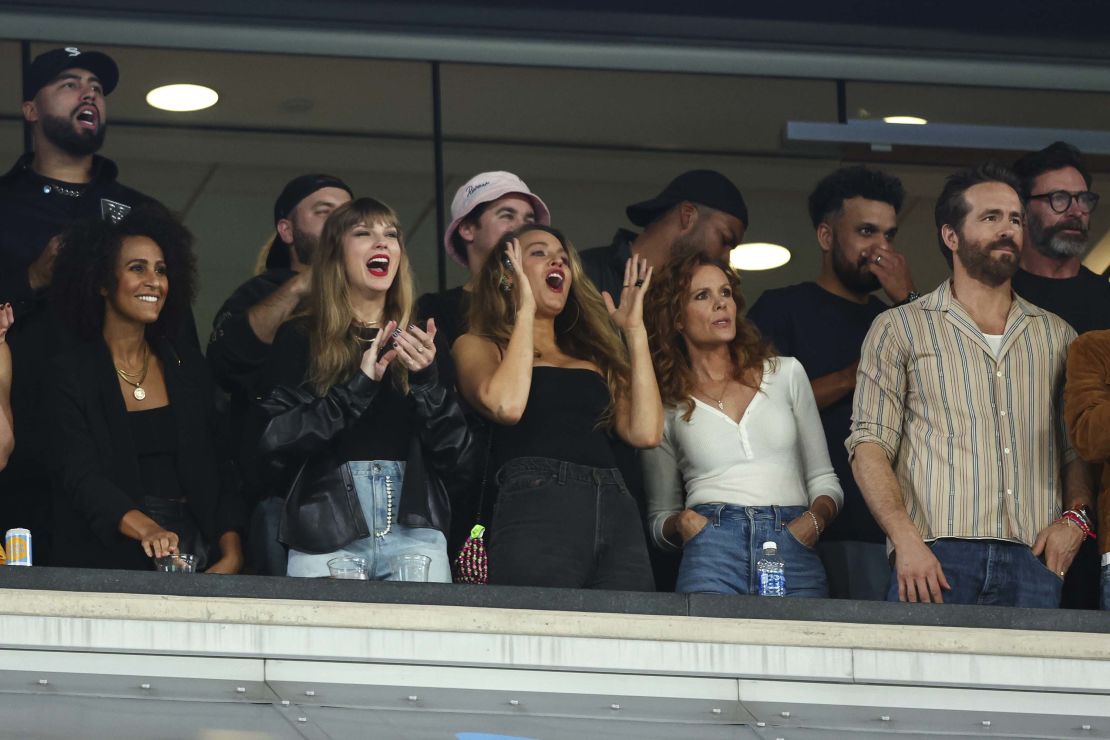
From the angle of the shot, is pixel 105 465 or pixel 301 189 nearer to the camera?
pixel 105 465

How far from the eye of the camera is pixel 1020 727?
22.6 ft

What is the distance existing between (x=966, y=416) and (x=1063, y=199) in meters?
1.27

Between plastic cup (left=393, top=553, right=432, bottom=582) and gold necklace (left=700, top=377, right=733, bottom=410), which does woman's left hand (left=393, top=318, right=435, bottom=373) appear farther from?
gold necklace (left=700, top=377, right=733, bottom=410)

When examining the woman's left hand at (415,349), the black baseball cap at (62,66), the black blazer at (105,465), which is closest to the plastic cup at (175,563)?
the black blazer at (105,465)

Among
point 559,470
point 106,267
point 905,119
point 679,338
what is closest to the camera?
point 559,470

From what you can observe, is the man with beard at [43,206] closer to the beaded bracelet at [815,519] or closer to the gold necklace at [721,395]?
the gold necklace at [721,395]

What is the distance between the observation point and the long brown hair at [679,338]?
7.66 m

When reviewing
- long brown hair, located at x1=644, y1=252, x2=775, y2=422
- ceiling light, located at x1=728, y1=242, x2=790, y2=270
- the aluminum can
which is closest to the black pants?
long brown hair, located at x1=644, y1=252, x2=775, y2=422

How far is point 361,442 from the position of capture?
7098mm

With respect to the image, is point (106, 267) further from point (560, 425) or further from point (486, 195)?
point (560, 425)

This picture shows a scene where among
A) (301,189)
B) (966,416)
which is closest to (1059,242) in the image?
(966,416)

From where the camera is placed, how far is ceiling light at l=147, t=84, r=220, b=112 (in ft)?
33.6

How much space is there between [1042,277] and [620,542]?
212 cm

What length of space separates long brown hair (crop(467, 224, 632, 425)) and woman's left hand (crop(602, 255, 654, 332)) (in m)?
0.06
